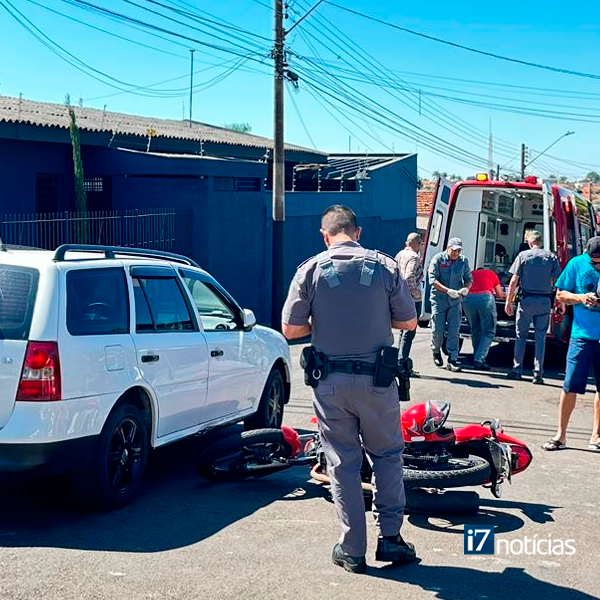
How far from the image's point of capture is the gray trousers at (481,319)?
13.1 metres

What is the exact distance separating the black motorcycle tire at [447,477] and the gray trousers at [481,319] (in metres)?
7.14

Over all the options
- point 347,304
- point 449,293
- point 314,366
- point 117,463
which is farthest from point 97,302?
point 449,293

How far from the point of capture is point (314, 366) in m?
5.11

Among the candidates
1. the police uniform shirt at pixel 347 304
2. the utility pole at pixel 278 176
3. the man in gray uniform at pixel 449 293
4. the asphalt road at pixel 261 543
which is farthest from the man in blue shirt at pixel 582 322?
the utility pole at pixel 278 176

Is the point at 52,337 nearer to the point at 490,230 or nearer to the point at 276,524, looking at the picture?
the point at 276,524

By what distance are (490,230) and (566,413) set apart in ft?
25.7

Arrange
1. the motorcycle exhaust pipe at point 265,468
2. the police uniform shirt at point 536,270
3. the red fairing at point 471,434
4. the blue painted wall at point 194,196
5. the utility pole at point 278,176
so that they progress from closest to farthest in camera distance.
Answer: the red fairing at point 471,434
the motorcycle exhaust pipe at point 265,468
the police uniform shirt at point 536,270
the blue painted wall at point 194,196
the utility pole at point 278,176

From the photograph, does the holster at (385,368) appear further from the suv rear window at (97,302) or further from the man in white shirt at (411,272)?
the man in white shirt at (411,272)

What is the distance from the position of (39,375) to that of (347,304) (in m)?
1.88

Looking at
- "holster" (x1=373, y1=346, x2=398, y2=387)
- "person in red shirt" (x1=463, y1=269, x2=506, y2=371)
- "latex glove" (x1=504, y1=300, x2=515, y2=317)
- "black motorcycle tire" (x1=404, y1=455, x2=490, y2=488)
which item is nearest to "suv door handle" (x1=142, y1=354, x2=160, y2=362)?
"black motorcycle tire" (x1=404, y1=455, x2=490, y2=488)

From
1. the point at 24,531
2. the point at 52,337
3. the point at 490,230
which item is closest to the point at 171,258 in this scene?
the point at 52,337

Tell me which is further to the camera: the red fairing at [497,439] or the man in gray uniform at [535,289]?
the man in gray uniform at [535,289]

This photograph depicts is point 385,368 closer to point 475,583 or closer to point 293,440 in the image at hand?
point 475,583

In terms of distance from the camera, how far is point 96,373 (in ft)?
19.5
